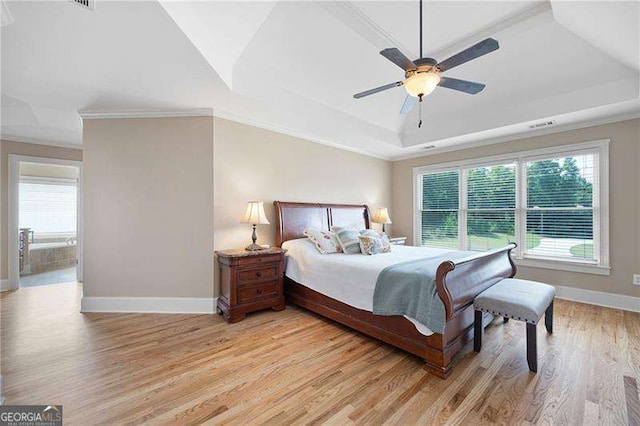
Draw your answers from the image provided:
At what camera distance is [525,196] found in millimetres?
4258

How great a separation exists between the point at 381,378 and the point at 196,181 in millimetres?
2938

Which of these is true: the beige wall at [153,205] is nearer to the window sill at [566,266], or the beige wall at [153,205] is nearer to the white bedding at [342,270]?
the white bedding at [342,270]

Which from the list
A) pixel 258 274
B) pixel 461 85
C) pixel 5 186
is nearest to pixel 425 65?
pixel 461 85

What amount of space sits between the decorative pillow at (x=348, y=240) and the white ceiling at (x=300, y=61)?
1.68 m

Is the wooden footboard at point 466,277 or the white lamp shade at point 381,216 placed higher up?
the white lamp shade at point 381,216

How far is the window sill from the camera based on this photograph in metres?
3.60

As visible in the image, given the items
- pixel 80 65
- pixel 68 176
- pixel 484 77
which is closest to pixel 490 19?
pixel 484 77

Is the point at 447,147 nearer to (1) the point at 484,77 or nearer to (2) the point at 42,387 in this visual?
(1) the point at 484,77

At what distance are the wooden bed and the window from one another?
19.6 feet

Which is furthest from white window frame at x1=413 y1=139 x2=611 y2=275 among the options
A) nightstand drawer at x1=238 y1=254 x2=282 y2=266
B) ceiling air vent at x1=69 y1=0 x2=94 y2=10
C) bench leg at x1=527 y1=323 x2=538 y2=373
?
ceiling air vent at x1=69 y1=0 x2=94 y2=10

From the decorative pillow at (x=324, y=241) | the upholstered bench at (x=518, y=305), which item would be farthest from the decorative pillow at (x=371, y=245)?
the upholstered bench at (x=518, y=305)

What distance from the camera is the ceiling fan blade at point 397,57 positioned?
180cm

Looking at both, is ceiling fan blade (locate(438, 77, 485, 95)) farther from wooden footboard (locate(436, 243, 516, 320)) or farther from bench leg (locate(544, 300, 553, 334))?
bench leg (locate(544, 300, 553, 334))

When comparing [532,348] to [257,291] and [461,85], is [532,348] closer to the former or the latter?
[461,85]
